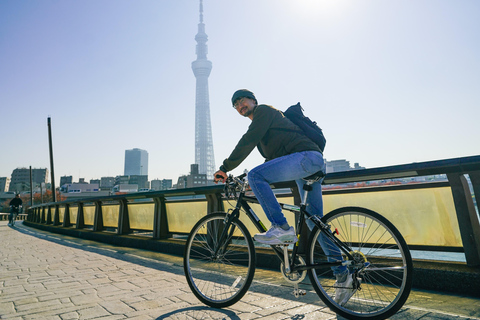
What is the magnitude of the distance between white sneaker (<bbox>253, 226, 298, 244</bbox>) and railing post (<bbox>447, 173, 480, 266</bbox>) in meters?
1.79

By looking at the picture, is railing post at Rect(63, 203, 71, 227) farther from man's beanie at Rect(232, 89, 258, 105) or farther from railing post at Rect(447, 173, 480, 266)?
railing post at Rect(447, 173, 480, 266)

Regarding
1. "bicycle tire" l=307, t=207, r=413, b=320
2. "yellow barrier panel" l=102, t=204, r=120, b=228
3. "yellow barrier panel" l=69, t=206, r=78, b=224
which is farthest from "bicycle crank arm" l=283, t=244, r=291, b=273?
"yellow barrier panel" l=69, t=206, r=78, b=224

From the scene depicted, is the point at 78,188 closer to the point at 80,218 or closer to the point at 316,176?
the point at 80,218

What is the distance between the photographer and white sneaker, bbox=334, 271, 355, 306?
2637 mm

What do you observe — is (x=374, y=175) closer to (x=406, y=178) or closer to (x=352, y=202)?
(x=406, y=178)

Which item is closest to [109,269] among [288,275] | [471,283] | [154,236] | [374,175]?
[154,236]

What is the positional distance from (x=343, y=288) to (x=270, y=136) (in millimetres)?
1449

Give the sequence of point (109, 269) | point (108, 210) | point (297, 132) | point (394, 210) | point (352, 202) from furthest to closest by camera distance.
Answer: point (108, 210), point (109, 269), point (352, 202), point (394, 210), point (297, 132)

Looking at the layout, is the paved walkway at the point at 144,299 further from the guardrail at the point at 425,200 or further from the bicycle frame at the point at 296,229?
the guardrail at the point at 425,200

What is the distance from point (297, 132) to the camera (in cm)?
310

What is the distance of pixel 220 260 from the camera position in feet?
10.9

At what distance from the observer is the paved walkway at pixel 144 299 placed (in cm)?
284

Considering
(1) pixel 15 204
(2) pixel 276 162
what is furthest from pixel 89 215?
(1) pixel 15 204

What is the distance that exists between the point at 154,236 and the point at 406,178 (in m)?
5.89
